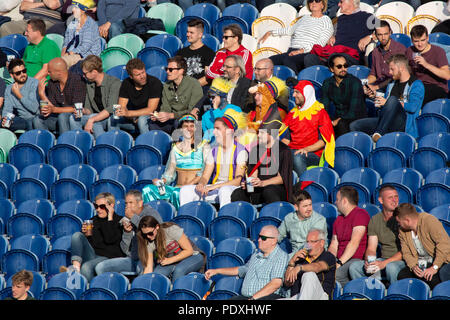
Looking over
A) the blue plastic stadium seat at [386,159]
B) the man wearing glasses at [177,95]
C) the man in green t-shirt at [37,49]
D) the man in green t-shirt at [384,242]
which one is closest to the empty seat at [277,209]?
the man in green t-shirt at [384,242]

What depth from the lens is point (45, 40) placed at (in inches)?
505

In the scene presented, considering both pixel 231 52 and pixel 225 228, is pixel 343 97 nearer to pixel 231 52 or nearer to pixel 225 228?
pixel 231 52

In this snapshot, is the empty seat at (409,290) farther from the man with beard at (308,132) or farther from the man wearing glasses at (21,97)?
the man wearing glasses at (21,97)

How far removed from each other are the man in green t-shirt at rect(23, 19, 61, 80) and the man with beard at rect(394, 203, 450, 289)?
5243 millimetres

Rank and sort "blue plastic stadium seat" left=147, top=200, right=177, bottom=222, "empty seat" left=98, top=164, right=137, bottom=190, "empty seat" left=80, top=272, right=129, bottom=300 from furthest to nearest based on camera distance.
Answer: "empty seat" left=98, top=164, right=137, bottom=190
"blue plastic stadium seat" left=147, top=200, right=177, bottom=222
"empty seat" left=80, top=272, right=129, bottom=300

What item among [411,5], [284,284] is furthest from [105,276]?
[411,5]

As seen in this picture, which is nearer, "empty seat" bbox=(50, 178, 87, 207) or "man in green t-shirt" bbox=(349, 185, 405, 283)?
"man in green t-shirt" bbox=(349, 185, 405, 283)

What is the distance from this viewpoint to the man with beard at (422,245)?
8.78m

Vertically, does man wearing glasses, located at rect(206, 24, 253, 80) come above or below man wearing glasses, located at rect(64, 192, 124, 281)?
above

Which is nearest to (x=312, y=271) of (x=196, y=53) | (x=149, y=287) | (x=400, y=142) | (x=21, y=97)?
(x=149, y=287)

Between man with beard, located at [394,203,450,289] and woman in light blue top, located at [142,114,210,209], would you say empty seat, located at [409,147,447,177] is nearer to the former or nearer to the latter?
man with beard, located at [394,203,450,289]

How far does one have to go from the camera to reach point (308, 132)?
10648 mm

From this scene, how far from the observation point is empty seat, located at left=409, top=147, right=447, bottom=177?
33.1ft

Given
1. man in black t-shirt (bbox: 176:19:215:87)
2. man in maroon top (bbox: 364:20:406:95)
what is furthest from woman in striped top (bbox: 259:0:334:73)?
man in maroon top (bbox: 364:20:406:95)
